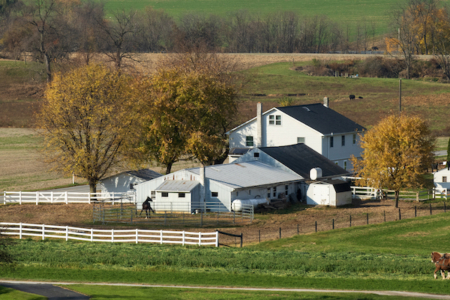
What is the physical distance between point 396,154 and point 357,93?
7669 centimetres

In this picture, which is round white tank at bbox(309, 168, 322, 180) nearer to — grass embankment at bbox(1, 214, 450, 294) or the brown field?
the brown field

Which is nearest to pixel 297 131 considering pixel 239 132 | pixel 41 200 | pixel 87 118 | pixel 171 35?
pixel 239 132

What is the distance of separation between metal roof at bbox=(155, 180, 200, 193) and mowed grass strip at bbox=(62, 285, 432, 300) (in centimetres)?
2518

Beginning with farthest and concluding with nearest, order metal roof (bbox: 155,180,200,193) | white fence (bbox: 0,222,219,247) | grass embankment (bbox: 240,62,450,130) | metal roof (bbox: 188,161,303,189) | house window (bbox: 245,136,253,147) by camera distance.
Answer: grass embankment (bbox: 240,62,450,130), house window (bbox: 245,136,253,147), metal roof (bbox: 188,161,303,189), metal roof (bbox: 155,180,200,193), white fence (bbox: 0,222,219,247)

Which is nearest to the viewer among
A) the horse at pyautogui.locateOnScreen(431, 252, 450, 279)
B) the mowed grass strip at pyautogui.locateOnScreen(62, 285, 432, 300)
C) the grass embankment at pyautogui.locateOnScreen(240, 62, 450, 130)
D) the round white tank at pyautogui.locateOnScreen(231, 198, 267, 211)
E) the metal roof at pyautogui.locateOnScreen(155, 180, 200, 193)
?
the mowed grass strip at pyautogui.locateOnScreen(62, 285, 432, 300)

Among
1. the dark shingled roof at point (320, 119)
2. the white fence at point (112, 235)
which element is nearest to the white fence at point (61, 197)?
the white fence at point (112, 235)

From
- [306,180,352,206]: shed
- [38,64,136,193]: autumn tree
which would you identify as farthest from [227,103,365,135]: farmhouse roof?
[38,64,136,193]: autumn tree

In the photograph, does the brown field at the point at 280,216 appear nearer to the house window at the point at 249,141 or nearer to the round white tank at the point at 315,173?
the round white tank at the point at 315,173

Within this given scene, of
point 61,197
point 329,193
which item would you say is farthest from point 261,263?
point 61,197

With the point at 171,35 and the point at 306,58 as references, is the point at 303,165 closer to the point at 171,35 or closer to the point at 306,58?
the point at 306,58

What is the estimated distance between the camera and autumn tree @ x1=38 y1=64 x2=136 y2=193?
193ft

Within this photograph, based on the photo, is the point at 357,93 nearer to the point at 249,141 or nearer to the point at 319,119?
the point at 319,119

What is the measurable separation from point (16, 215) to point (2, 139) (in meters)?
52.0

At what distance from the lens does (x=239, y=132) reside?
72.6 m
